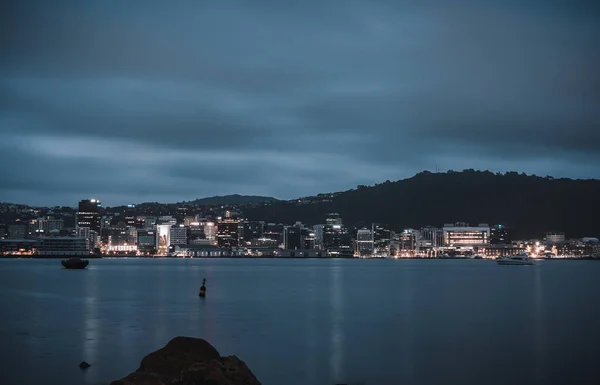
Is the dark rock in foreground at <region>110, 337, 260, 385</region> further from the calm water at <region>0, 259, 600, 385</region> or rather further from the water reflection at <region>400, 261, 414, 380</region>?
the water reflection at <region>400, 261, 414, 380</region>

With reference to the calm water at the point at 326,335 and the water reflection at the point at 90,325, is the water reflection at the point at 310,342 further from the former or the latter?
the water reflection at the point at 90,325

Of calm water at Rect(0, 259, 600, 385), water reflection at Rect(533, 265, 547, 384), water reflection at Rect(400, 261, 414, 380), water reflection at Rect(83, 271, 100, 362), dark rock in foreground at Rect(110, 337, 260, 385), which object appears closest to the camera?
dark rock in foreground at Rect(110, 337, 260, 385)

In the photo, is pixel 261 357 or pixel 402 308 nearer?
pixel 261 357

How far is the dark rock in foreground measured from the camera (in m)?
15.7

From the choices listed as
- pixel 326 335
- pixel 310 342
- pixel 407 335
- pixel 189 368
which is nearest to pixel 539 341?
pixel 407 335

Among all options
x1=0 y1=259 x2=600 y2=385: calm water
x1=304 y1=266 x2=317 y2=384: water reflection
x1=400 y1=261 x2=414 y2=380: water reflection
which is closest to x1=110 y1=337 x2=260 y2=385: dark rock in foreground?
x1=0 y1=259 x2=600 y2=385: calm water

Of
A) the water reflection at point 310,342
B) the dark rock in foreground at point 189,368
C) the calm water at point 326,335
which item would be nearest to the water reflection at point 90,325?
the calm water at point 326,335

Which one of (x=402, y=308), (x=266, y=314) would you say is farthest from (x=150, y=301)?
(x=402, y=308)

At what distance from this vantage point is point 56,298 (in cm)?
5638

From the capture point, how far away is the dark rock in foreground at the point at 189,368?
15.7 metres

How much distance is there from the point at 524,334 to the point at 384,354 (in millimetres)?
9152

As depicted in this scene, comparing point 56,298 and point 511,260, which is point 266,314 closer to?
point 56,298

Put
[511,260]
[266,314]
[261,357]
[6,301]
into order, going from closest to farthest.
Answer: [261,357]
[266,314]
[6,301]
[511,260]

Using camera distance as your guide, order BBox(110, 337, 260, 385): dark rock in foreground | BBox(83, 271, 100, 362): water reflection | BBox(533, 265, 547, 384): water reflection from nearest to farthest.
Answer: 1. BBox(110, 337, 260, 385): dark rock in foreground
2. BBox(533, 265, 547, 384): water reflection
3. BBox(83, 271, 100, 362): water reflection
